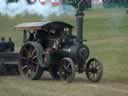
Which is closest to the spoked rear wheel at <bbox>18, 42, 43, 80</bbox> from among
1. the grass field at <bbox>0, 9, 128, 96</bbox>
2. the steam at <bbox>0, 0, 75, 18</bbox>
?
the grass field at <bbox>0, 9, 128, 96</bbox>

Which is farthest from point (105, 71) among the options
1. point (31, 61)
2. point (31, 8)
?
point (31, 8)

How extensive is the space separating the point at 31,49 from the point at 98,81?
2.76m

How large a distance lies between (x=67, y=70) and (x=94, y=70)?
2.84 feet

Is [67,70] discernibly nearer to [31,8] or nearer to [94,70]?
[94,70]

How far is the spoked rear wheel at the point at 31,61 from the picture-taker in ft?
62.4

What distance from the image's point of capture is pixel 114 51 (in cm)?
2938

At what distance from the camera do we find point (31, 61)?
64.0 feet

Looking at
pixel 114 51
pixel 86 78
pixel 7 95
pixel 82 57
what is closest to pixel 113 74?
pixel 86 78

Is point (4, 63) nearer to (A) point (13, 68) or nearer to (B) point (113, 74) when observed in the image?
(A) point (13, 68)

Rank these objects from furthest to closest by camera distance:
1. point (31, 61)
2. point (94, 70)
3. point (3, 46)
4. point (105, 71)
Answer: point (3, 46) → point (105, 71) → point (31, 61) → point (94, 70)

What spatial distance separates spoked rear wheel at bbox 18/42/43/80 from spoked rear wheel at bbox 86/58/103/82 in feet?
5.26

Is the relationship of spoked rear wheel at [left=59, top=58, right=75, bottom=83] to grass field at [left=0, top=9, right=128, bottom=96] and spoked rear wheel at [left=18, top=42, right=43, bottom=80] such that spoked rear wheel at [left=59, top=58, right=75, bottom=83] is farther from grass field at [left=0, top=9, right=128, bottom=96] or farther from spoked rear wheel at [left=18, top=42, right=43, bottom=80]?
spoked rear wheel at [left=18, top=42, right=43, bottom=80]

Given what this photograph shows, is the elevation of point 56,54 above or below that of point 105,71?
above

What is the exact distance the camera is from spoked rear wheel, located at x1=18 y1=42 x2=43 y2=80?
19.0m
